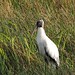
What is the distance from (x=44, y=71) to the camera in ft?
13.5

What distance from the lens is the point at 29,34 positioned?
489 centimetres

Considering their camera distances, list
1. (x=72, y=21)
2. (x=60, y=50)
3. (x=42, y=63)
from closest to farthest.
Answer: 1. (x=42, y=63)
2. (x=60, y=50)
3. (x=72, y=21)

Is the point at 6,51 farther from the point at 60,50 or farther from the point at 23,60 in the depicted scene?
the point at 60,50

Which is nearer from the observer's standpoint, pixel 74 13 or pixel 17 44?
pixel 17 44

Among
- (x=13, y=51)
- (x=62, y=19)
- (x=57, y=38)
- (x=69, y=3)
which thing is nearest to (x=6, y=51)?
(x=13, y=51)

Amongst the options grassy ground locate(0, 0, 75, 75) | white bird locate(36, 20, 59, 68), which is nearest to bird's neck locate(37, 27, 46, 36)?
white bird locate(36, 20, 59, 68)

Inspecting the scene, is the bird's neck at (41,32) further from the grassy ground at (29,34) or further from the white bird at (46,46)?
the grassy ground at (29,34)

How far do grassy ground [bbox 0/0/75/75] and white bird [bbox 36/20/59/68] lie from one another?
2.8 inches

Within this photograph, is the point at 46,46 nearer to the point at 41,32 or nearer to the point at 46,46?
the point at 46,46

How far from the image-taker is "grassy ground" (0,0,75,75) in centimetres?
442

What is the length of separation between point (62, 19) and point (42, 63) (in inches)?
41.9

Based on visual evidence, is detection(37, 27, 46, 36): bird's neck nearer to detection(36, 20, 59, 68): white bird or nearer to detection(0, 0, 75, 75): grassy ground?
detection(36, 20, 59, 68): white bird

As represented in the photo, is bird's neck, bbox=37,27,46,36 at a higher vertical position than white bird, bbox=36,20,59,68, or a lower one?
higher

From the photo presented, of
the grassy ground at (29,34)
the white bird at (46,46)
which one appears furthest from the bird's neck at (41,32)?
the grassy ground at (29,34)
